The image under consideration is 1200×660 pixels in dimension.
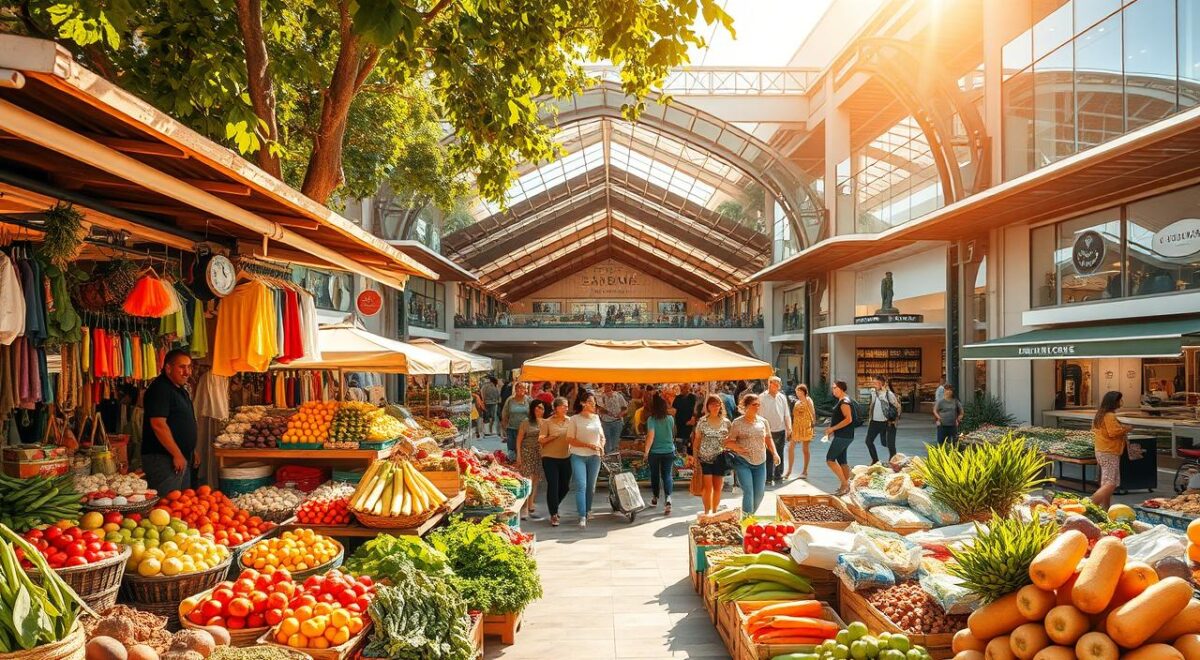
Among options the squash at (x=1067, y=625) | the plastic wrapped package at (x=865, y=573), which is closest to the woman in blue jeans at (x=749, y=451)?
the plastic wrapped package at (x=865, y=573)

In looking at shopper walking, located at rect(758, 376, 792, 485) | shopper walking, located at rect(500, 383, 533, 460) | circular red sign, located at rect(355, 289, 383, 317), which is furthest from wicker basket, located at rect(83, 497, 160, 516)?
circular red sign, located at rect(355, 289, 383, 317)

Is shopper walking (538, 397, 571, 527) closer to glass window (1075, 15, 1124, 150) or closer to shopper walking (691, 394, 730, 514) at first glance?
shopper walking (691, 394, 730, 514)

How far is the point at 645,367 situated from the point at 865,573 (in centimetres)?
408

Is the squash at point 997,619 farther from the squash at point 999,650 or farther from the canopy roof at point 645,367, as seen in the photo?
the canopy roof at point 645,367

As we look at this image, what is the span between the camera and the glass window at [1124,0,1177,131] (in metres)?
8.66

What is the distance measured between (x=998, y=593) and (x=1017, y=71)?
12.1 metres

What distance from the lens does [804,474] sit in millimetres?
10789

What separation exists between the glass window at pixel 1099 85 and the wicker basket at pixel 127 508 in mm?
10888

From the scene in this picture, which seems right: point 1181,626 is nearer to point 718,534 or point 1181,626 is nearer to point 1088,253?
point 718,534

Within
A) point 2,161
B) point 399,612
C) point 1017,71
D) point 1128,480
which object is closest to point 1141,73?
point 1017,71

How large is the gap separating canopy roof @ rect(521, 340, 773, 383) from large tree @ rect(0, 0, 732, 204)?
197cm

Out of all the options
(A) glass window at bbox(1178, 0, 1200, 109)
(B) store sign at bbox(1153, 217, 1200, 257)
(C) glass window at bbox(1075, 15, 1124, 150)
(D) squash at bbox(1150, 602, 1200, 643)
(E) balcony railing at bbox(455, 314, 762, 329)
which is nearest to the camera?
(D) squash at bbox(1150, 602, 1200, 643)

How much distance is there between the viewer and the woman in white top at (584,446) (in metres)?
7.54

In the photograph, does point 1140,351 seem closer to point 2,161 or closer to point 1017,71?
point 1017,71
